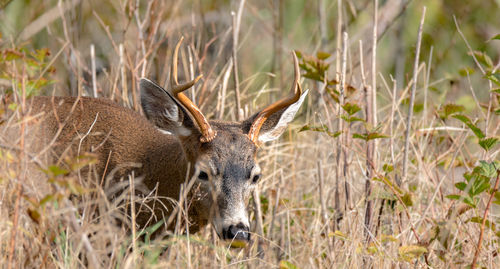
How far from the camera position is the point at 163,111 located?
4.80 metres

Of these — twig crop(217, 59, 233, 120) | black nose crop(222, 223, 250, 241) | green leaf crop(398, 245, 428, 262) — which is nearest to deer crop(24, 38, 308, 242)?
black nose crop(222, 223, 250, 241)

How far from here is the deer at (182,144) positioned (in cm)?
431

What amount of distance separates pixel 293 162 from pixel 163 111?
1.45 m

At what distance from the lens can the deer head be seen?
4234mm

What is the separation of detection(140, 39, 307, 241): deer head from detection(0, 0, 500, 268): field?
0.18 meters

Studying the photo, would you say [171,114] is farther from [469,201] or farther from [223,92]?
[469,201]

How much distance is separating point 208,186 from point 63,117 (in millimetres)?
1323

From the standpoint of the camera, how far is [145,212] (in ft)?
15.2

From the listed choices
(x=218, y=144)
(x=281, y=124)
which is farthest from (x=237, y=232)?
(x=281, y=124)

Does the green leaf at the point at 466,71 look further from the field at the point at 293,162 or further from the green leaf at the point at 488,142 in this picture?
the green leaf at the point at 488,142

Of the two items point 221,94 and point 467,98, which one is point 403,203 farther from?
point 221,94

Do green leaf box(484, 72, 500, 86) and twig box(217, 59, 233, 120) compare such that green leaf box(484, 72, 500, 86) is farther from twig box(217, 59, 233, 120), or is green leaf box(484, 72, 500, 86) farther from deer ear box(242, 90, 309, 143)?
twig box(217, 59, 233, 120)

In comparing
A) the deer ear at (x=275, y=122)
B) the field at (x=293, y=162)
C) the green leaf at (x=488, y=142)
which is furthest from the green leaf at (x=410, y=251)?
the deer ear at (x=275, y=122)

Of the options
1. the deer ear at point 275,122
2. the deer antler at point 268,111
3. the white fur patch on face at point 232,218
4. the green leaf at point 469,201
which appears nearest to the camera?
the green leaf at point 469,201
